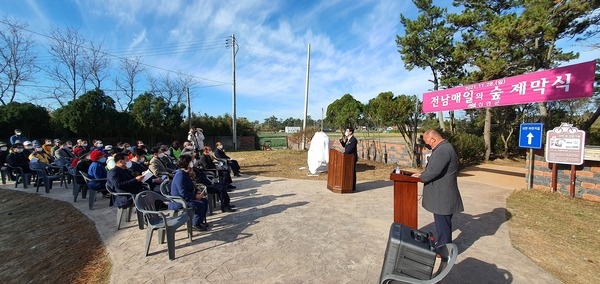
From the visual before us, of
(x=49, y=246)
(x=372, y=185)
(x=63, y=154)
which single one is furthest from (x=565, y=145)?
(x=63, y=154)

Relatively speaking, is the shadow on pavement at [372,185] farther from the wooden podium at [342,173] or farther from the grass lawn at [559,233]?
the grass lawn at [559,233]

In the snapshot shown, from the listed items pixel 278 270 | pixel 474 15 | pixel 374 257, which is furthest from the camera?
pixel 474 15

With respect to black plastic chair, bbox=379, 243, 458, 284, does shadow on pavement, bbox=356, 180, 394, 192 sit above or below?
below

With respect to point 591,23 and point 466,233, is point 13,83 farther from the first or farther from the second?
point 591,23

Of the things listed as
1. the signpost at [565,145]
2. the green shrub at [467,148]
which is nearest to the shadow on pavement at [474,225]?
the signpost at [565,145]

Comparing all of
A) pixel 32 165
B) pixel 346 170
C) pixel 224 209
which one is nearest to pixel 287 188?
pixel 346 170

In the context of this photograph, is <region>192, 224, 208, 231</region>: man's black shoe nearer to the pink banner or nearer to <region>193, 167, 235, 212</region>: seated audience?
<region>193, 167, 235, 212</region>: seated audience

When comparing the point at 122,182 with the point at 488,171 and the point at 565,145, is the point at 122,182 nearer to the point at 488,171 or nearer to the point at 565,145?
the point at 565,145

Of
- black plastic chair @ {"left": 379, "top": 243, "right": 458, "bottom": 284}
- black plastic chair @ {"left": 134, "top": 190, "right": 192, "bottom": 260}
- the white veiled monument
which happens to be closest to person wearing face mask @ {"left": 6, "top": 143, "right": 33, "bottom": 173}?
black plastic chair @ {"left": 134, "top": 190, "right": 192, "bottom": 260}

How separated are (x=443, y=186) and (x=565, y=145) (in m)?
5.19

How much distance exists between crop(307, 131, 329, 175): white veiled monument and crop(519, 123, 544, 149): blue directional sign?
5472 mm

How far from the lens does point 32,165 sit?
7648 millimetres

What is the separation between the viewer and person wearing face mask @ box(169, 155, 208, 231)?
13.3 ft

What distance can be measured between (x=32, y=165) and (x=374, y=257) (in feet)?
31.8
